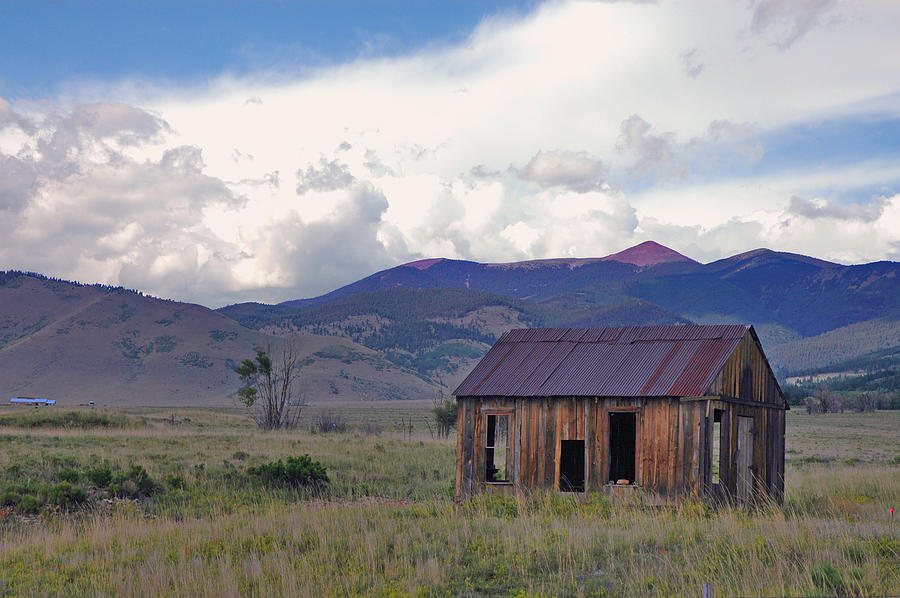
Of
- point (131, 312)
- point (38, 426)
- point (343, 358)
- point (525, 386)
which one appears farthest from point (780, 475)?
point (131, 312)

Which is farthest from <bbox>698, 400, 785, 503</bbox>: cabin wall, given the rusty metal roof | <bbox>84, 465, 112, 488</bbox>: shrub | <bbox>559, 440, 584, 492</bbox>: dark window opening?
<bbox>84, 465, 112, 488</bbox>: shrub

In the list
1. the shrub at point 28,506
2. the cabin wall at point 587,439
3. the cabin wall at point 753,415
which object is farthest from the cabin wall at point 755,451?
the shrub at point 28,506

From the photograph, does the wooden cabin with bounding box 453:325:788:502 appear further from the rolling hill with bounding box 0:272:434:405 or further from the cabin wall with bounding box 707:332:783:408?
the rolling hill with bounding box 0:272:434:405

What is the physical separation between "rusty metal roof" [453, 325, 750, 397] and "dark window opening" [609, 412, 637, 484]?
3.14 metres

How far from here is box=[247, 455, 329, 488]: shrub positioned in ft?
72.5

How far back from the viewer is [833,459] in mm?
33406

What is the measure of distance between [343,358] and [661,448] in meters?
144

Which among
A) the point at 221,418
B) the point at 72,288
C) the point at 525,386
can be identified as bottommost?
the point at 221,418

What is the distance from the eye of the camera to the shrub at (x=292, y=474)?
22094 mm

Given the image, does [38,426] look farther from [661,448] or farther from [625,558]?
[625,558]

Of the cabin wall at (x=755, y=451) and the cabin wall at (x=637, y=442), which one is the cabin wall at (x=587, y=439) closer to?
the cabin wall at (x=637, y=442)

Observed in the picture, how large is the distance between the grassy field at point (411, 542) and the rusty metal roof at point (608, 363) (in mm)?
2340

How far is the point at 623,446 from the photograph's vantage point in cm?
2277

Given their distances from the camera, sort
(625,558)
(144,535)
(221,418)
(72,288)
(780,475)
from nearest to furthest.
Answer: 1. (625,558)
2. (144,535)
3. (780,475)
4. (221,418)
5. (72,288)
